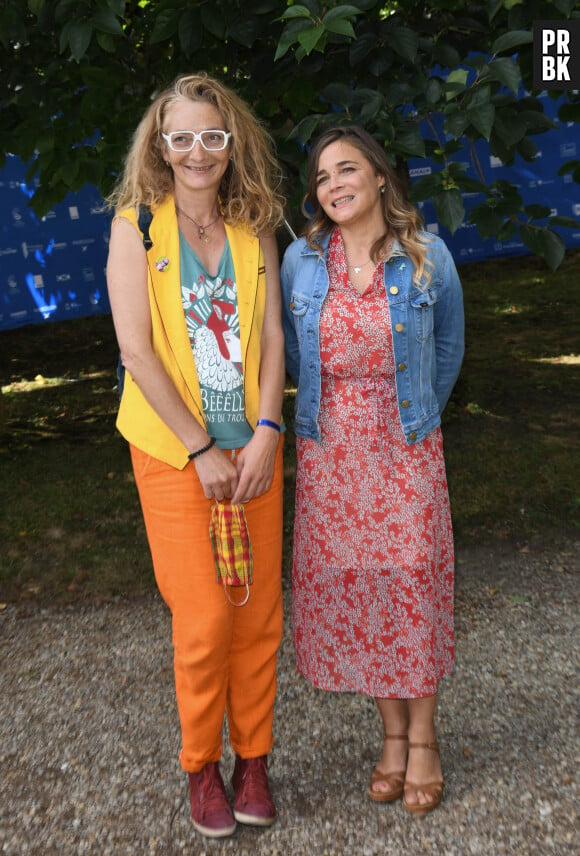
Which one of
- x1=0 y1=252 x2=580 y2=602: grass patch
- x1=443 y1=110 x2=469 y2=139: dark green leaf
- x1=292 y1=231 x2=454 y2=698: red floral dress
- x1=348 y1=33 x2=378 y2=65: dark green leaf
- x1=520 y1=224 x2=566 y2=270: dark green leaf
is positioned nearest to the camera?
x1=292 y1=231 x2=454 y2=698: red floral dress

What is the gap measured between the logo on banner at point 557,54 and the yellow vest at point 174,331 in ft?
6.09

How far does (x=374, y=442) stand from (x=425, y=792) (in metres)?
1.18

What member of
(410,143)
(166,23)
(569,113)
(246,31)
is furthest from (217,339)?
(569,113)

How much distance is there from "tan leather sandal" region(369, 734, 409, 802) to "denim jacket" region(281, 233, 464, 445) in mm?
1149

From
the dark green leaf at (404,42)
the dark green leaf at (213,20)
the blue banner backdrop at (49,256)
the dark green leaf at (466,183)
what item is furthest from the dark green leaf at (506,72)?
the blue banner backdrop at (49,256)

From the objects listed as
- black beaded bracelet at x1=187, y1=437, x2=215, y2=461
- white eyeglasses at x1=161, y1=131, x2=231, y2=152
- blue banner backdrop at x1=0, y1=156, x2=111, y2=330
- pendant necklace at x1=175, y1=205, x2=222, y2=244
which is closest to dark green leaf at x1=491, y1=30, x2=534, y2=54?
white eyeglasses at x1=161, y1=131, x2=231, y2=152

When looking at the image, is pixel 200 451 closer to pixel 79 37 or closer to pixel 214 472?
pixel 214 472

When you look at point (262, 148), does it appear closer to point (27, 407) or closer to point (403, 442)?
point (403, 442)

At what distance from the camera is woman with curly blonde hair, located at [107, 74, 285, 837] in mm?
2619

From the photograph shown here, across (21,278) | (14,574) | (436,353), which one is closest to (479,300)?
(21,278)

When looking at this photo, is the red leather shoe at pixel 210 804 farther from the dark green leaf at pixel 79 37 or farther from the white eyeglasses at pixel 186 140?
the dark green leaf at pixel 79 37

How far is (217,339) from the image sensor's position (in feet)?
8.78

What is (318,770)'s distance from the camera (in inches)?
129

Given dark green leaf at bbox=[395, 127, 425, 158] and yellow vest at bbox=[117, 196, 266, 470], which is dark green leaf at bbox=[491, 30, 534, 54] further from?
yellow vest at bbox=[117, 196, 266, 470]
